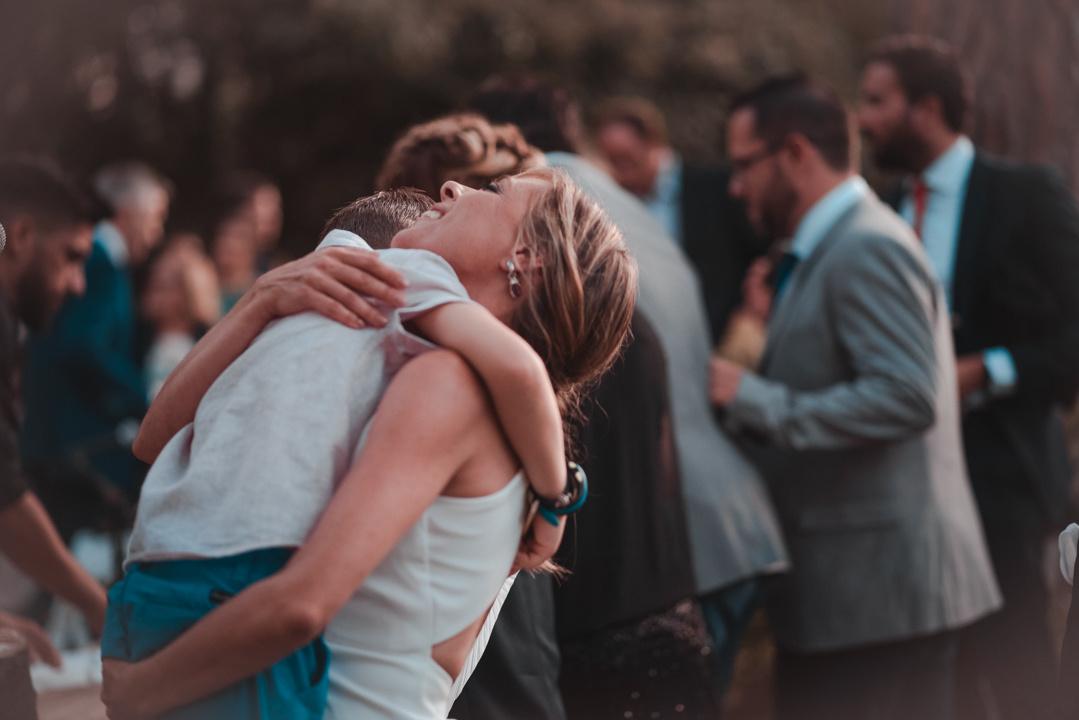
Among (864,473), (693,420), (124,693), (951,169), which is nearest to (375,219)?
(124,693)

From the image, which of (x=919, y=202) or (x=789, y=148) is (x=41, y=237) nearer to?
(x=789, y=148)

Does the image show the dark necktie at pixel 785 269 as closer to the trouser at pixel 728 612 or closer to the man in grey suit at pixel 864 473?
the man in grey suit at pixel 864 473

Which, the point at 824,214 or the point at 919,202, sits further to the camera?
the point at 919,202

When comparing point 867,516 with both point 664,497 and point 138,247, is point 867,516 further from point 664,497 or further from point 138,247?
point 138,247

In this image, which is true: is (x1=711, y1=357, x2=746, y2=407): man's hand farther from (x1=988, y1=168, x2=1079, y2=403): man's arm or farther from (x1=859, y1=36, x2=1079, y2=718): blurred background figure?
(x1=988, y1=168, x2=1079, y2=403): man's arm

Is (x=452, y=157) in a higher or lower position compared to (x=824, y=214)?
higher

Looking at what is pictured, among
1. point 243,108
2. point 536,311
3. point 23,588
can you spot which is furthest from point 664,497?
point 243,108

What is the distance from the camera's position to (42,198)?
345 cm

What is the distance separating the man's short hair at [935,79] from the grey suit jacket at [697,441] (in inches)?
55.2

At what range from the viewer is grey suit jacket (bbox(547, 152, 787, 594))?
3.17 metres

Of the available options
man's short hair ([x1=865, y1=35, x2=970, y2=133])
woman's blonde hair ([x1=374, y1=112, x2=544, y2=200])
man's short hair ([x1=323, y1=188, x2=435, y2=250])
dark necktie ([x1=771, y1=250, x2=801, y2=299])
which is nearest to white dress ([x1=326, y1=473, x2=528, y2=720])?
man's short hair ([x1=323, y1=188, x2=435, y2=250])

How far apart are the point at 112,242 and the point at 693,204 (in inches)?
118

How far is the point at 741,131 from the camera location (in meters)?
3.86

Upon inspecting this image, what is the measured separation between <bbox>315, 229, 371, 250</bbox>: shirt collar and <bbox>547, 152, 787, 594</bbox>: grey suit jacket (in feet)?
4.28
